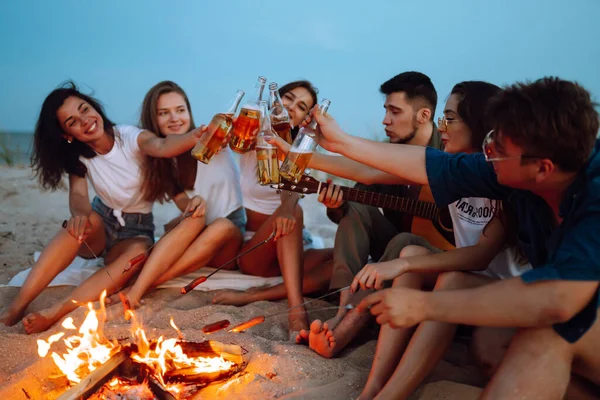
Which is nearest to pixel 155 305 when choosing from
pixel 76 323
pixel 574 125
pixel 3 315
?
pixel 76 323

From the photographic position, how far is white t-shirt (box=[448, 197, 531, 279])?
Result: 2660mm

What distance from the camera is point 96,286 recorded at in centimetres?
338

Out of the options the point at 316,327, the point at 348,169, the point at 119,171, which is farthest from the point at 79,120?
the point at 316,327

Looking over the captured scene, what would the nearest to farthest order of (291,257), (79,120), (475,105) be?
(475,105)
(291,257)
(79,120)

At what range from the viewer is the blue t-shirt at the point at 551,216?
5.34 feet

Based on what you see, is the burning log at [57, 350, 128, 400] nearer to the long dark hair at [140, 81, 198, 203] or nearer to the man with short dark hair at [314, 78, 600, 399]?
the man with short dark hair at [314, 78, 600, 399]

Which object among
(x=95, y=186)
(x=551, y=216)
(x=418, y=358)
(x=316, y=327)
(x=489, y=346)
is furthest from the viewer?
(x=95, y=186)

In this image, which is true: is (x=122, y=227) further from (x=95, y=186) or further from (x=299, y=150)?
(x=299, y=150)

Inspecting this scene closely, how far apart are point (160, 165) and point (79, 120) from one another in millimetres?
568

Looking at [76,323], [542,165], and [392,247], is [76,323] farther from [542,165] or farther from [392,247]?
[542,165]

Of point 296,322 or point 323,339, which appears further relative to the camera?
point 296,322

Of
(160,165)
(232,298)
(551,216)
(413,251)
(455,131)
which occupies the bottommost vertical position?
(232,298)

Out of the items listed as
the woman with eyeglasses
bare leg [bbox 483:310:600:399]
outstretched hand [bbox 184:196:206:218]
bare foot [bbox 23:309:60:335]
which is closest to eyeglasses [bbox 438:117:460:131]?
the woman with eyeglasses

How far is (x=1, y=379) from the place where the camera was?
2398mm
